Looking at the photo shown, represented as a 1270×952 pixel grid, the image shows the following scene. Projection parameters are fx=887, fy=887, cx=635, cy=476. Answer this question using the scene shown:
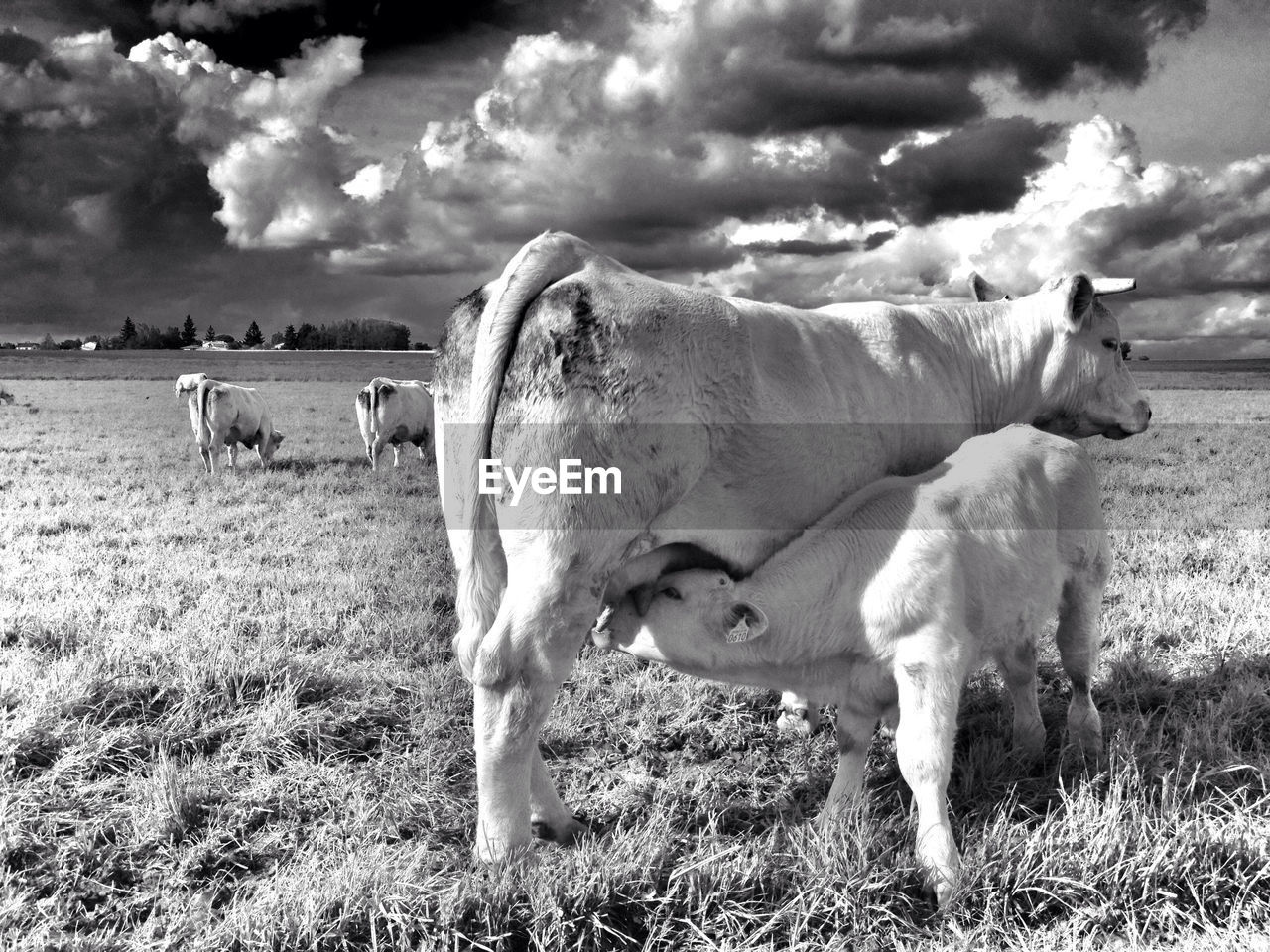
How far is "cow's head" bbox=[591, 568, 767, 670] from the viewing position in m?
3.74

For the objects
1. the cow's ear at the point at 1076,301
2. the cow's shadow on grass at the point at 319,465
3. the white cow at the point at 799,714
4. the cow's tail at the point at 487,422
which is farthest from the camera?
the cow's shadow on grass at the point at 319,465

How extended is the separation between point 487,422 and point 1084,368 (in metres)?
4.17

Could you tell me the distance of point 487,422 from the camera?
357 cm

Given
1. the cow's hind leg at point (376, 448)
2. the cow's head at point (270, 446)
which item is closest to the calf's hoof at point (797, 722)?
the cow's hind leg at point (376, 448)

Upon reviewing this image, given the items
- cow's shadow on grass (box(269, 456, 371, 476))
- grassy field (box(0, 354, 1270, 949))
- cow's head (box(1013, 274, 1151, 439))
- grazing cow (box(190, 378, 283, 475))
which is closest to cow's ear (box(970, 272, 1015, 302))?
cow's head (box(1013, 274, 1151, 439))

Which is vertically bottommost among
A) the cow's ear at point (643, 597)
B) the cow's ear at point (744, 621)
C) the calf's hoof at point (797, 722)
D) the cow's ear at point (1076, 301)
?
the calf's hoof at point (797, 722)

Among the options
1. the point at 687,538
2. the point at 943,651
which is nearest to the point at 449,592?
the point at 687,538

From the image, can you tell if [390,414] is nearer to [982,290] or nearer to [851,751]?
[982,290]

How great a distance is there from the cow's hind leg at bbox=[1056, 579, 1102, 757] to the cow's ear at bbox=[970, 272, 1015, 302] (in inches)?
114

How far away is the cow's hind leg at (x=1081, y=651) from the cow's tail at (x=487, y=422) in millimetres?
Result: 2998

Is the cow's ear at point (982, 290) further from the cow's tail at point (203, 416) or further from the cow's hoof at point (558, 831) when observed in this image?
the cow's tail at point (203, 416)

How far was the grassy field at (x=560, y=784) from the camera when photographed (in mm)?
3281

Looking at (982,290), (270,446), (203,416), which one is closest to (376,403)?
(270,446)

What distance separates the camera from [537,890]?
3.29 m
